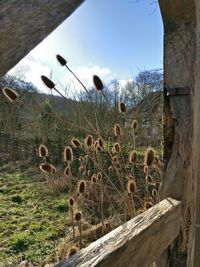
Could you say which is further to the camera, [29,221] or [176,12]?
[29,221]

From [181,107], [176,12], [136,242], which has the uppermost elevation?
[176,12]

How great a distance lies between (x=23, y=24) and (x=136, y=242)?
0.61 m

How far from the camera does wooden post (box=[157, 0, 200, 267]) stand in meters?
1.19

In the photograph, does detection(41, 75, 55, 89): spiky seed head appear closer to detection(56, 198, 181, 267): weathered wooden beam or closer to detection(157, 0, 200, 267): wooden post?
detection(157, 0, 200, 267): wooden post

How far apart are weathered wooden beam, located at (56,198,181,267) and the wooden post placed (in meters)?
0.08

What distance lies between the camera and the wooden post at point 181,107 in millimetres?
1190

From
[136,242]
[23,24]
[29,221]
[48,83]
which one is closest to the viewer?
[23,24]

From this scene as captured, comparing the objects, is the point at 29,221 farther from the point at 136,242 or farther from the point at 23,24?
the point at 23,24

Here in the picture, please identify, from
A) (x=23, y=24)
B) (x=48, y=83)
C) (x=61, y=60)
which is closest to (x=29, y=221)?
(x=48, y=83)

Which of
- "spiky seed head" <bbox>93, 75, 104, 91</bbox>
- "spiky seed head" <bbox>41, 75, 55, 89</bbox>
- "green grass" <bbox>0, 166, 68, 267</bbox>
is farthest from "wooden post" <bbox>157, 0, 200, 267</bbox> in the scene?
"green grass" <bbox>0, 166, 68, 267</bbox>

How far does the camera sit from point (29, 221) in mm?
2947

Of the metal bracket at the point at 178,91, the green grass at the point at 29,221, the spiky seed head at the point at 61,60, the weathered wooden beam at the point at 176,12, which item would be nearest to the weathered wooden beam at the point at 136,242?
the metal bracket at the point at 178,91

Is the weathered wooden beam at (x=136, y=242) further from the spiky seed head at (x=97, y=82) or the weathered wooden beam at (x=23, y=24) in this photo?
the spiky seed head at (x=97, y=82)

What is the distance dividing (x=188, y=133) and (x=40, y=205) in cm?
255
